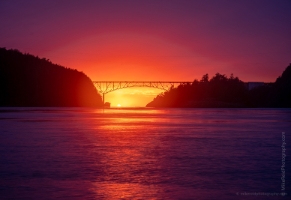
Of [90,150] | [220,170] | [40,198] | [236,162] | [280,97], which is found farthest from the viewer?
[280,97]

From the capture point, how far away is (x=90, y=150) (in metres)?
17.4

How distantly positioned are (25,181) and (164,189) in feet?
10.1

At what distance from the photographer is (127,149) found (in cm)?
1783

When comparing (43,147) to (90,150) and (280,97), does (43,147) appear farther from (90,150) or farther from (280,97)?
(280,97)

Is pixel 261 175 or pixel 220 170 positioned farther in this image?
pixel 220 170

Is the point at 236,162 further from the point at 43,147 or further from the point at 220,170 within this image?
the point at 43,147

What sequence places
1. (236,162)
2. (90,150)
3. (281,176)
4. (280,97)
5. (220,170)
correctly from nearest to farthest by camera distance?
(281,176) < (220,170) < (236,162) < (90,150) < (280,97)

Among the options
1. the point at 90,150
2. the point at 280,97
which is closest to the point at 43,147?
the point at 90,150

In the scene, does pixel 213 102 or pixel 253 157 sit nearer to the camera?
pixel 253 157

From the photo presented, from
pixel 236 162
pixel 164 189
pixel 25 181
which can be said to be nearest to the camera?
pixel 164 189

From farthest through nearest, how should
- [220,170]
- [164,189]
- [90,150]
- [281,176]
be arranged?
[90,150], [220,170], [281,176], [164,189]

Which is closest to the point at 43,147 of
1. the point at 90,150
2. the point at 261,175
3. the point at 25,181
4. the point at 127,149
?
the point at 90,150

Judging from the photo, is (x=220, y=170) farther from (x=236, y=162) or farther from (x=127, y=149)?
(x=127, y=149)

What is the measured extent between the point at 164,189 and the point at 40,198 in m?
2.46
